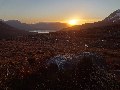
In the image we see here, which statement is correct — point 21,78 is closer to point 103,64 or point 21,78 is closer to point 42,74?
point 42,74

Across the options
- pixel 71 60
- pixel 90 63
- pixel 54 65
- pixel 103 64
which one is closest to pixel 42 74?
pixel 54 65

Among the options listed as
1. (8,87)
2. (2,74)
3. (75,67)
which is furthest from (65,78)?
(2,74)

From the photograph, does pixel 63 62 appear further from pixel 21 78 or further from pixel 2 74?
pixel 2 74

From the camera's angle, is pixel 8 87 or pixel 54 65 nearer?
pixel 8 87

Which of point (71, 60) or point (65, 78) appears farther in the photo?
point (71, 60)

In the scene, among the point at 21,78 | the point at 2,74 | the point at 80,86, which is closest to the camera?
the point at 80,86

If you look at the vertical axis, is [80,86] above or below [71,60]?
below

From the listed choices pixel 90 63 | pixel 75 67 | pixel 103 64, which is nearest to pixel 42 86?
pixel 75 67

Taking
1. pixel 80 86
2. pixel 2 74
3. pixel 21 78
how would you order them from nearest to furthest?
pixel 80 86
pixel 21 78
pixel 2 74

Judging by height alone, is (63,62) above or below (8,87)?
above
